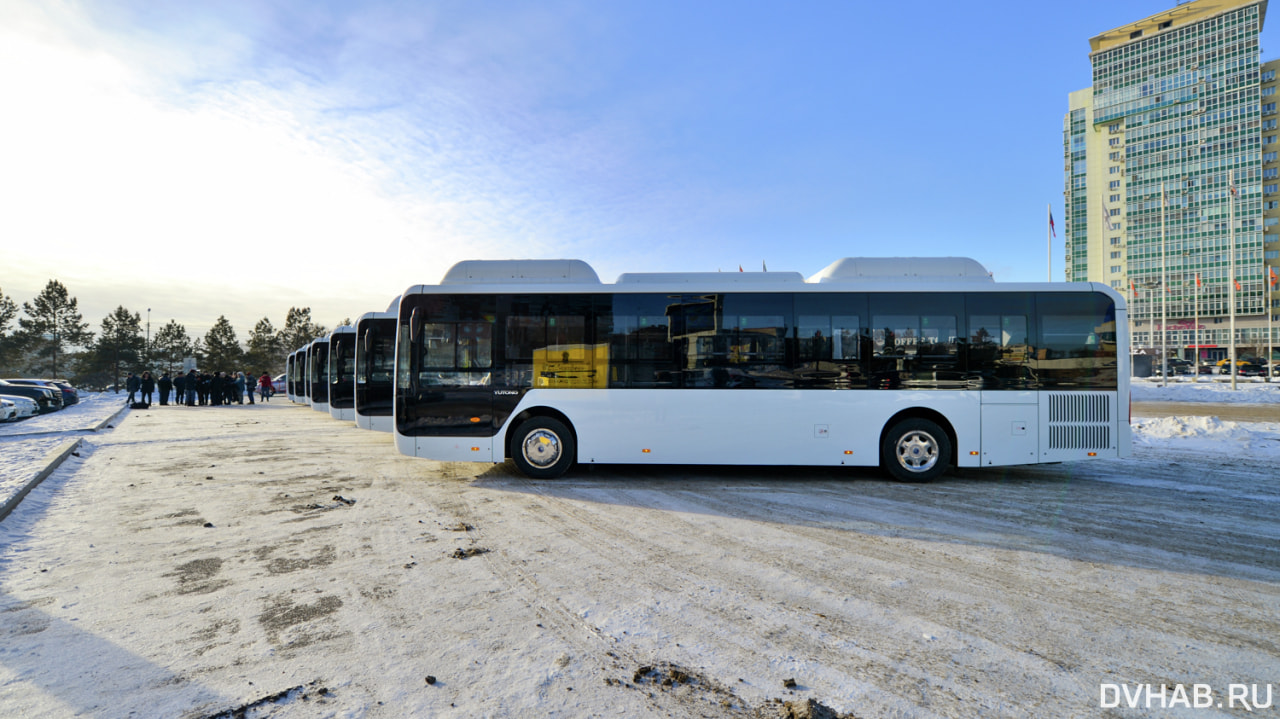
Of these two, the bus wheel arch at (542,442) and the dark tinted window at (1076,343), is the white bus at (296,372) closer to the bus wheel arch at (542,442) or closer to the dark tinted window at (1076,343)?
the bus wheel arch at (542,442)

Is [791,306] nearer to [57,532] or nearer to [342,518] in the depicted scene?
[342,518]

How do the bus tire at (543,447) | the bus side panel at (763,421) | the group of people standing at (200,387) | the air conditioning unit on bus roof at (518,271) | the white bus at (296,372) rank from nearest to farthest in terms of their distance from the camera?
the bus side panel at (763,421) → the bus tire at (543,447) → the air conditioning unit on bus roof at (518,271) → the group of people standing at (200,387) → the white bus at (296,372)

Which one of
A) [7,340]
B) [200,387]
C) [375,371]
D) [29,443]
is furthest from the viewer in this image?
[7,340]

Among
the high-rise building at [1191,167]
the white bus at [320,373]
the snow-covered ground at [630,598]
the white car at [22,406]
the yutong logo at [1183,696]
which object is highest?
the high-rise building at [1191,167]

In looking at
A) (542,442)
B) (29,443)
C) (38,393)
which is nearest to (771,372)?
(542,442)

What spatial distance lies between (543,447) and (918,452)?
5.60 m

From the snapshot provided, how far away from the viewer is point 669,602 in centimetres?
422

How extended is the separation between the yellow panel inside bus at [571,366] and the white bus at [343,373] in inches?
447

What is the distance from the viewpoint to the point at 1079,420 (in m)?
8.55

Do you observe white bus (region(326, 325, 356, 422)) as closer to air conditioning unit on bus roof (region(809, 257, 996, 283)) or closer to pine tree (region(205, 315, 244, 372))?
air conditioning unit on bus roof (region(809, 257, 996, 283))

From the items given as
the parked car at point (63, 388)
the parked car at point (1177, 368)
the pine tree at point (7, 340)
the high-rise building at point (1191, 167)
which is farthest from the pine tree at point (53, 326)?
the high-rise building at point (1191, 167)

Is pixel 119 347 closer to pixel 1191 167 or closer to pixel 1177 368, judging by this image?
pixel 1177 368

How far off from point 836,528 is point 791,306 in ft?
11.8

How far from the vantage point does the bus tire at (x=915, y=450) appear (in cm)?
867
